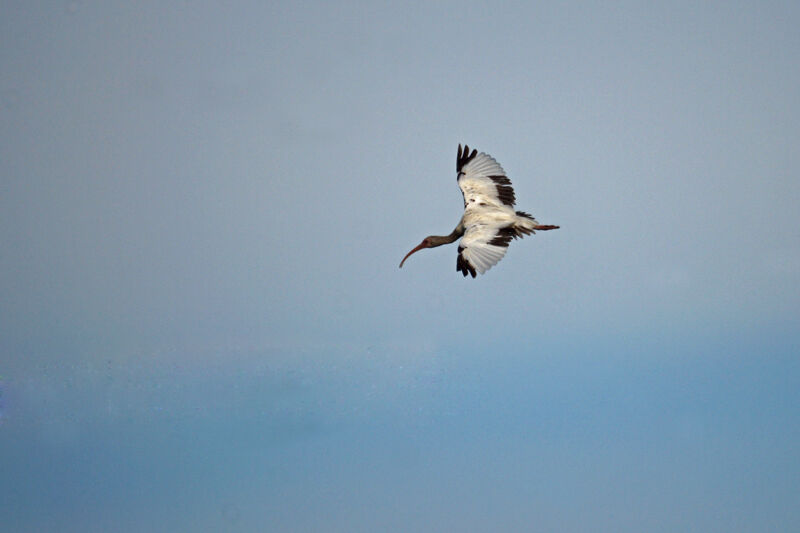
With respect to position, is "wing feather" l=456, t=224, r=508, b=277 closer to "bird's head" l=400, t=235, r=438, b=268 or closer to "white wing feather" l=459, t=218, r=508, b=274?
"white wing feather" l=459, t=218, r=508, b=274

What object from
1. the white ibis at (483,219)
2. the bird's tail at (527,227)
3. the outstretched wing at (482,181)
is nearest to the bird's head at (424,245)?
the white ibis at (483,219)

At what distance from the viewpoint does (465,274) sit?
94.8 ft

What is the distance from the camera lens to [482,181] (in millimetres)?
33375

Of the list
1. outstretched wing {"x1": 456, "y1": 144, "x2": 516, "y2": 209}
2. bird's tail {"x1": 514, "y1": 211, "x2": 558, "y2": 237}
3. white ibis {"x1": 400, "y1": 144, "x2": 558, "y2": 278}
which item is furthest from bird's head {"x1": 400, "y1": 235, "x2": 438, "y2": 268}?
bird's tail {"x1": 514, "y1": 211, "x2": 558, "y2": 237}

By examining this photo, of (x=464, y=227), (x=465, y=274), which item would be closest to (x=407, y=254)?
(x=464, y=227)

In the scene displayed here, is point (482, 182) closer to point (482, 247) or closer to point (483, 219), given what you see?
point (483, 219)

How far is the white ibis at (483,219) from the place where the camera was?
95.5 ft

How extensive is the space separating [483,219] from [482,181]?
2814 mm

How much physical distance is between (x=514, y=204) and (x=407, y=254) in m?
5.29

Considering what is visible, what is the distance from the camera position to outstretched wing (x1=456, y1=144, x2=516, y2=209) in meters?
32.7

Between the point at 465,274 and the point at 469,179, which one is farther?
the point at 469,179

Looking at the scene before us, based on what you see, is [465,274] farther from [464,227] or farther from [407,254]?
[407,254]

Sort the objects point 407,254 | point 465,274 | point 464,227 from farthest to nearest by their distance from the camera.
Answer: point 407,254
point 464,227
point 465,274

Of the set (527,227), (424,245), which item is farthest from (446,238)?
(527,227)
